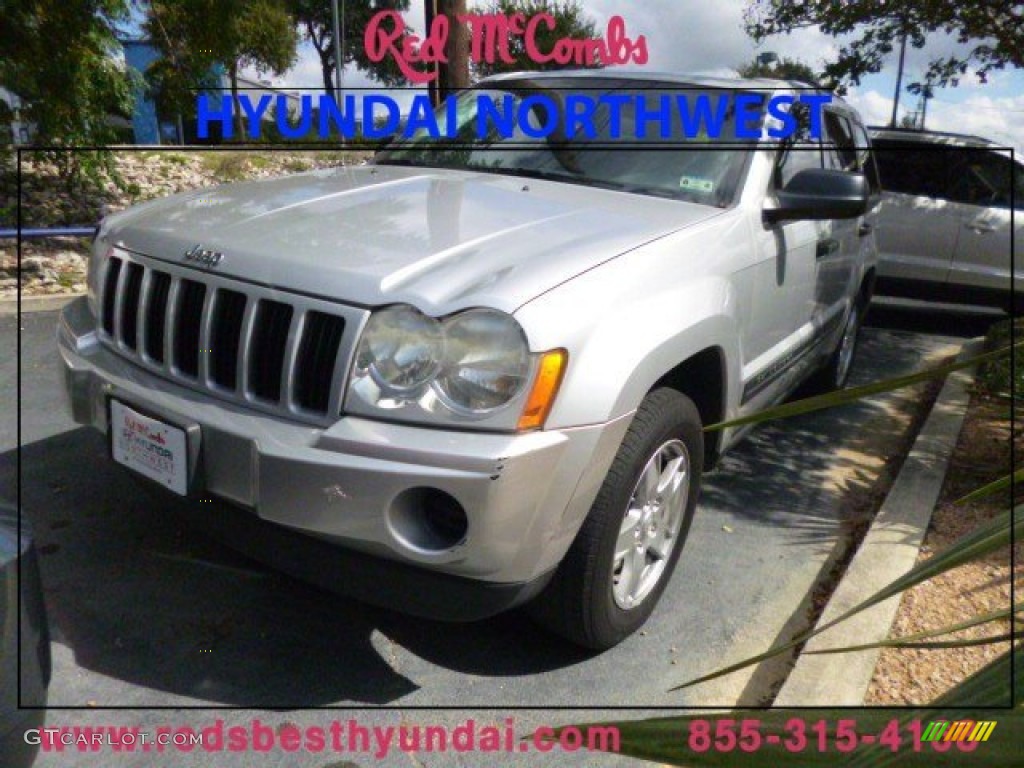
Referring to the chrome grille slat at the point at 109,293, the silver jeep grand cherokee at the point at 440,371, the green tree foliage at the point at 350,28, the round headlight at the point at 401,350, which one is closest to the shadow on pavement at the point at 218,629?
the silver jeep grand cherokee at the point at 440,371

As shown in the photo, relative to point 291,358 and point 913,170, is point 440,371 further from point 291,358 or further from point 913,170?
point 913,170

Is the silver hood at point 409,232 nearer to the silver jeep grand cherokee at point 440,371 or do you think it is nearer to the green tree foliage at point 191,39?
the silver jeep grand cherokee at point 440,371

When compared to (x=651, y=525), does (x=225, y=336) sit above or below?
above

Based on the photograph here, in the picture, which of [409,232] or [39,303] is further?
[39,303]

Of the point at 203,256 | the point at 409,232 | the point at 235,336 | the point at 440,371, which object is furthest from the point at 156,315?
the point at 440,371

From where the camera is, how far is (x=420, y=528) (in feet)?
6.75

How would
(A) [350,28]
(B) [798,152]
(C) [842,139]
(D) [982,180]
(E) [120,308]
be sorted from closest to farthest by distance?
(E) [120,308] → (B) [798,152] → (C) [842,139] → (D) [982,180] → (A) [350,28]

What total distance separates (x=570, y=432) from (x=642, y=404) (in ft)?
1.46

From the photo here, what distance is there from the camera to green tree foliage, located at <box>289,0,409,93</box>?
2441 cm

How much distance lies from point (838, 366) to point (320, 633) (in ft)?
12.0

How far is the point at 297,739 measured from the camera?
87.7 inches

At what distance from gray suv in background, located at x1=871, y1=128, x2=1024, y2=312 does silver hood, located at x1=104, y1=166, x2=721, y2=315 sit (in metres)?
5.55

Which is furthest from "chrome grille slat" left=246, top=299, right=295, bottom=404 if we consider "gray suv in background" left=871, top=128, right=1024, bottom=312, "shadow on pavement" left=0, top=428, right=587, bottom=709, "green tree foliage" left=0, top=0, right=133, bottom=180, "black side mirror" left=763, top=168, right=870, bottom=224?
"green tree foliage" left=0, top=0, right=133, bottom=180

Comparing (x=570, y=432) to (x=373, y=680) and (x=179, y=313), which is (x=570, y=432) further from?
(x=179, y=313)
